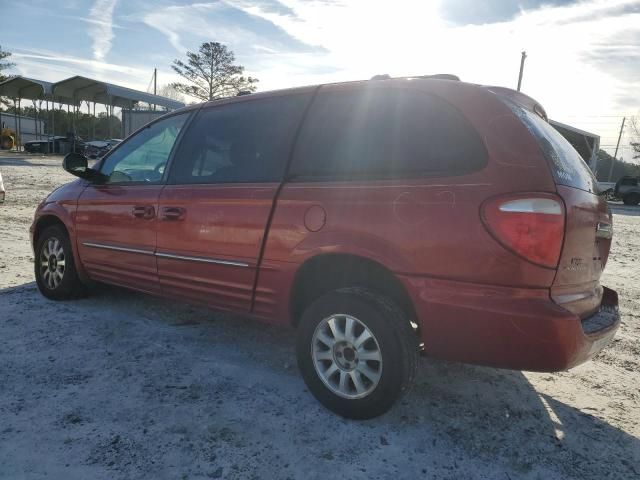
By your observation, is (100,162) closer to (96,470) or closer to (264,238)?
(264,238)

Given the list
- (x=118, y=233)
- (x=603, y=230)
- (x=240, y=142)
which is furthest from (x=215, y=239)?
(x=603, y=230)

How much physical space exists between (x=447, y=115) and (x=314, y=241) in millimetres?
931

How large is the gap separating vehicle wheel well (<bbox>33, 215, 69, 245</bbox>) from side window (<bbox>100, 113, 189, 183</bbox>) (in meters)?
0.70

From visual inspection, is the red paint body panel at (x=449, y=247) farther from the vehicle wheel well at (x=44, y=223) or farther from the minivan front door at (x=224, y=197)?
the vehicle wheel well at (x=44, y=223)

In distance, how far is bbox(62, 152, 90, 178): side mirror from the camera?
3.99m

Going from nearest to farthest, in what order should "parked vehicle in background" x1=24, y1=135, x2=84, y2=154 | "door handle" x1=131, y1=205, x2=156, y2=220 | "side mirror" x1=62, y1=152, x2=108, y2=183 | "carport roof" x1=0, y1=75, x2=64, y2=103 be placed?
"door handle" x1=131, y1=205, x2=156, y2=220
"side mirror" x1=62, y1=152, x2=108, y2=183
"carport roof" x1=0, y1=75, x2=64, y2=103
"parked vehicle in background" x1=24, y1=135, x2=84, y2=154

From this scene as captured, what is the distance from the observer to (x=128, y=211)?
141 inches

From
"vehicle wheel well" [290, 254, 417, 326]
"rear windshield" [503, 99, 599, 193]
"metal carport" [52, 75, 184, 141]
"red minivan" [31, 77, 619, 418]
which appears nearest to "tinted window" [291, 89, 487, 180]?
"red minivan" [31, 77, 619, 418]

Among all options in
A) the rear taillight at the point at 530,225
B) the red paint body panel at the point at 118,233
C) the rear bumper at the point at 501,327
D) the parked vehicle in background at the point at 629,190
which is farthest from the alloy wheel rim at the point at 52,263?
the parked vehicle in background at the point at 629,190

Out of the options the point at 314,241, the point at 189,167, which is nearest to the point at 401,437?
the point at 314,241

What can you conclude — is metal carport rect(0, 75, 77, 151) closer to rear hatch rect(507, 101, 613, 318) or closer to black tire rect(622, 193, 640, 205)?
rear hatch rect(507, 101, 613, 318)

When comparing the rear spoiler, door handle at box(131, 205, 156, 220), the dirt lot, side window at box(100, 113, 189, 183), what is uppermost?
the rear spoiler

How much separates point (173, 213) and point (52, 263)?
1.80m

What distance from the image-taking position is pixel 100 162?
4.16 meters
